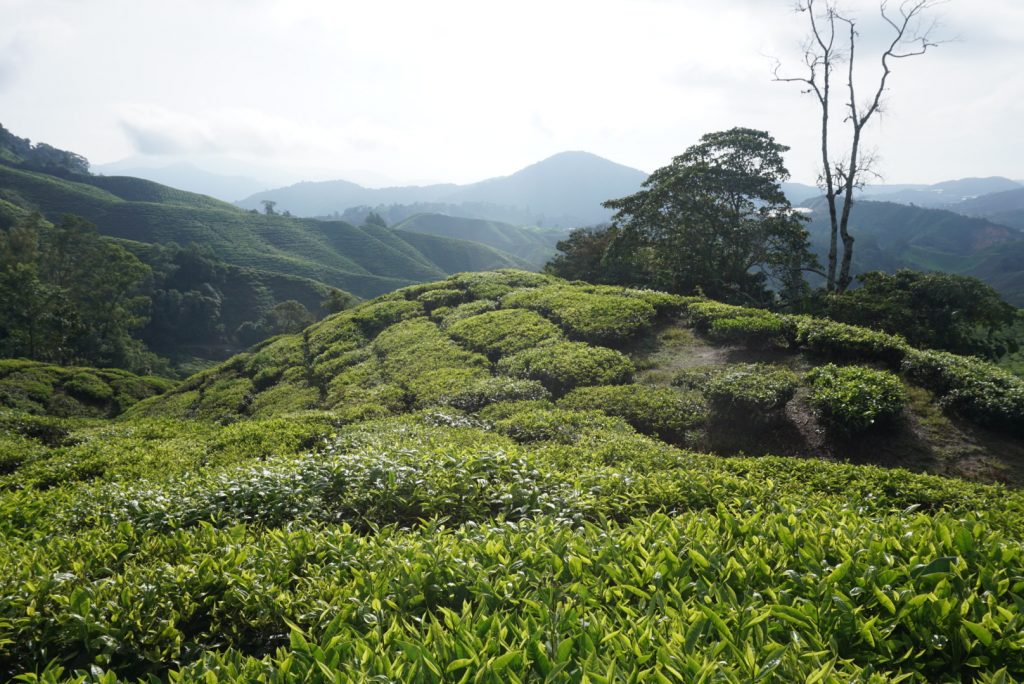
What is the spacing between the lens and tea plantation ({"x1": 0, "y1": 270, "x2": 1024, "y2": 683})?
109 inches

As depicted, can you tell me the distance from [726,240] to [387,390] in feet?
61.2

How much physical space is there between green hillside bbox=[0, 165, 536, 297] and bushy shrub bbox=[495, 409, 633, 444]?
127 metres

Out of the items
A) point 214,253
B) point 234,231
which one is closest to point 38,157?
point 234,231

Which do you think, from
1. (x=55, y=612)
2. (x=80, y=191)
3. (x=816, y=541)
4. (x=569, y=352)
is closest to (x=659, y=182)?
(x=569, y=352)

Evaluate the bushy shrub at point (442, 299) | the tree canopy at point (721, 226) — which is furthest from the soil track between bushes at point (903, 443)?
the tree canopy at point (721, 226)

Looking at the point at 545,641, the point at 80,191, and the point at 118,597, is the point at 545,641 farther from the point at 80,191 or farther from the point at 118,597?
the point at 80,191

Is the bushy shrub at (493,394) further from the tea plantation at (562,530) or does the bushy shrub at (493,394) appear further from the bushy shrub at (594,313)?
the bushy shrub at (594,313)

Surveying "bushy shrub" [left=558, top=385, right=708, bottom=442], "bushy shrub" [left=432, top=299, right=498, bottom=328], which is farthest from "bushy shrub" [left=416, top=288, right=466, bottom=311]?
"bushy shrub" [left=558, top=385, right=708, bottom=442]

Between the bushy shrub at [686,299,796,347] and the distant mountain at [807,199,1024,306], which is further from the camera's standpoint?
the distant mountain at [807,199,1024,306]

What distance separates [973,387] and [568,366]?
7048 mm

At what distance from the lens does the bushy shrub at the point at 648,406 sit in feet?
30.9

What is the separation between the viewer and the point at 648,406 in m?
9.90

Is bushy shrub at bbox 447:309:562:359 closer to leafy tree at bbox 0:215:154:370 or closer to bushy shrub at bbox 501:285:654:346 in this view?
bushy shrub at bbox 501:285:654:346

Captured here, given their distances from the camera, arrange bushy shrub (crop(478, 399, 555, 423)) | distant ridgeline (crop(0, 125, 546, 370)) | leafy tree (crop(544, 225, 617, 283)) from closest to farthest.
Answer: bushy shrub (crop(478, 399, 555, 423))
leafy tree (crop(544, 225, 617, 283))
distant ridgeline (crop(0, 125, 546, 370))
